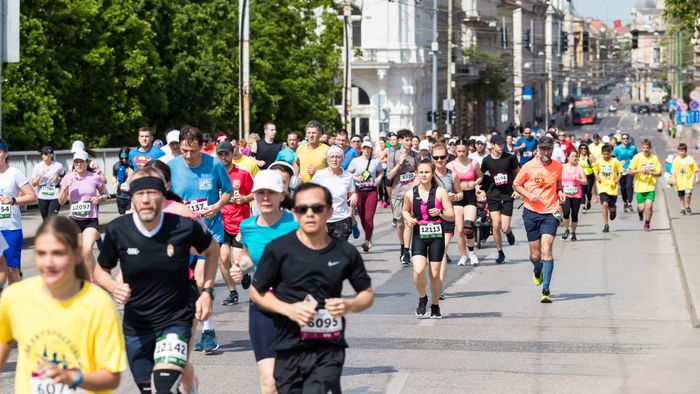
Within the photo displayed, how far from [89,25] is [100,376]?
38.7 meters

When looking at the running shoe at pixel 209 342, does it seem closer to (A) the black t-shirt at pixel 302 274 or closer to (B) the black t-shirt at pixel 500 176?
(A) the black t-shirt at pixel 302 274

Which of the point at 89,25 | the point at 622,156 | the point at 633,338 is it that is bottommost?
the point at 633,338

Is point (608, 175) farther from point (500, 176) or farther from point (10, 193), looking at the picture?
point (10, 193)

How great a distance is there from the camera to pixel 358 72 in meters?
79.5

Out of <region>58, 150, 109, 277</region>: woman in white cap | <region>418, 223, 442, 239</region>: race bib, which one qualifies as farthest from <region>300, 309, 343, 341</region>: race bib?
<region>58, 150, 109, 277</region>: woman in white cap

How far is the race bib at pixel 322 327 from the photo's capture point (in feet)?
22.5

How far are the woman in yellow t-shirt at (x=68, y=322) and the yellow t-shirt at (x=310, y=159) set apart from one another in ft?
39.3

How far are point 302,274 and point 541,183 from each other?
29.2 ft

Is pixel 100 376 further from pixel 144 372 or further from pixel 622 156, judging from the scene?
pixel 622 156

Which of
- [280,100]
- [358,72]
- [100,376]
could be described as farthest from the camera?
[358,72]

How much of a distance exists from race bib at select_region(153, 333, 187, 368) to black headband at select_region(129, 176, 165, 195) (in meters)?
0.79

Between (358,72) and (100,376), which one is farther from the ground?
(358,72)

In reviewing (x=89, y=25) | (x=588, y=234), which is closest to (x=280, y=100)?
(x=89, y=25)

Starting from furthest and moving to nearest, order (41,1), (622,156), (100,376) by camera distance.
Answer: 1. (41,1)
2. (622,156)
3. (100,376)
